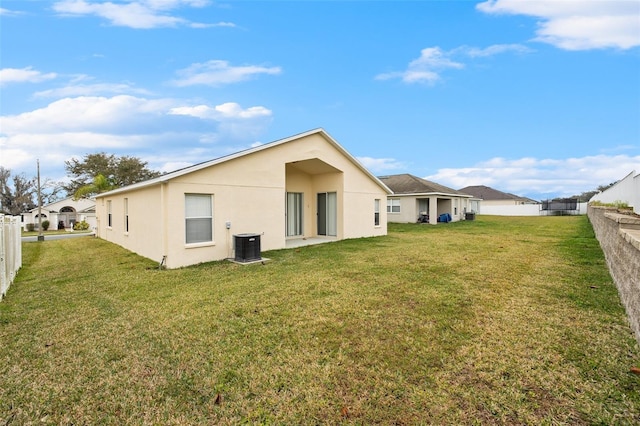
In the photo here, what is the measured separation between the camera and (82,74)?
12.8 meters

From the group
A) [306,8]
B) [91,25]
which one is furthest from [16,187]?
[306,8]

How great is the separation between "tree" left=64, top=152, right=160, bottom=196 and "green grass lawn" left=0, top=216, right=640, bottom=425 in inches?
1645

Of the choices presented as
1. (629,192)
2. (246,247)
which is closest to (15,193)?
(246,247)

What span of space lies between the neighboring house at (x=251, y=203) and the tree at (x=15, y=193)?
137ft

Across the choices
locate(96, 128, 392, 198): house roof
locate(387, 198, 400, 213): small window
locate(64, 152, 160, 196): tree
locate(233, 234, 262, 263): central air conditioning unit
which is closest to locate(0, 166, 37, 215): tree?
locate(64, 152, 160, 196): tree

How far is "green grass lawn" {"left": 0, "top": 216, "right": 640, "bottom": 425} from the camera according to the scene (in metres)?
2.83

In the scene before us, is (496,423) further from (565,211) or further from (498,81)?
(565,211)

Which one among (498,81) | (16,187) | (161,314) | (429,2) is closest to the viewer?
(161,314)

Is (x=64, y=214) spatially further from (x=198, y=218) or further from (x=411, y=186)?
(x=411, y=186)

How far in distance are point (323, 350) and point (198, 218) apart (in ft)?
23.6

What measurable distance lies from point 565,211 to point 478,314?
151 ft

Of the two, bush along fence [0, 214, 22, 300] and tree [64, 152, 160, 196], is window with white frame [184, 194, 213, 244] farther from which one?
tree [64, 152, 160, 196]

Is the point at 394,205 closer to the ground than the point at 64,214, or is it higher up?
higher up

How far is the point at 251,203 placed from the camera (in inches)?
436
